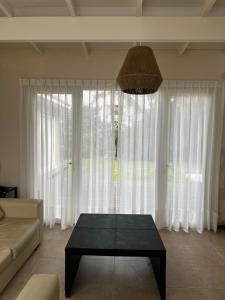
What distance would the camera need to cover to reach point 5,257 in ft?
7.44

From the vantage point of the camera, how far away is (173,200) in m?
3.93

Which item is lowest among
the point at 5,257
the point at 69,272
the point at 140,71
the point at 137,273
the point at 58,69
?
the point at 137,273

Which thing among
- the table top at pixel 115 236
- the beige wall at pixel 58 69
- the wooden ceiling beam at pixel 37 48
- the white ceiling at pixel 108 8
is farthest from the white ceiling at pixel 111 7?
the table top at pixel 115 236

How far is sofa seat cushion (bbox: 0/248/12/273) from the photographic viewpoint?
2.20 meters

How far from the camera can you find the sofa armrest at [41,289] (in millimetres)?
1335

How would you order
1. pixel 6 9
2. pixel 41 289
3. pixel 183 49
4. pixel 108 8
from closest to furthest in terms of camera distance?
pixel 41 289 → pixel 6 9 → pixel 108 8 → pixel 183 49

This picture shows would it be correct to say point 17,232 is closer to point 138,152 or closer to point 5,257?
point 5,257

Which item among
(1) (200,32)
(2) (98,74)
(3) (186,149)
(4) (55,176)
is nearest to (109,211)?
(4) (55,176)

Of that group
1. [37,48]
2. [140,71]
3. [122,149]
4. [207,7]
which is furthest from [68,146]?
[207,7]

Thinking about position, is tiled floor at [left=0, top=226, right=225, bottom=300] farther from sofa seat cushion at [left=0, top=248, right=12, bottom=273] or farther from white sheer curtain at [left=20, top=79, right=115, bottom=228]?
white sheer curtain at [left=20, top=79, right=115, bottom=228]

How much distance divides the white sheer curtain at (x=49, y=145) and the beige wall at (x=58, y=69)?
187 millimetres

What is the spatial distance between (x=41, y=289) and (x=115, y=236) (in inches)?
51.5

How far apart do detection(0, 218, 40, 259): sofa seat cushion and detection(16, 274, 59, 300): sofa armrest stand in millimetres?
1083

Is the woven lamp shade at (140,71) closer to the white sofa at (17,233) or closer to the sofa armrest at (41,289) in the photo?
the sofa armrest at (41,289)
